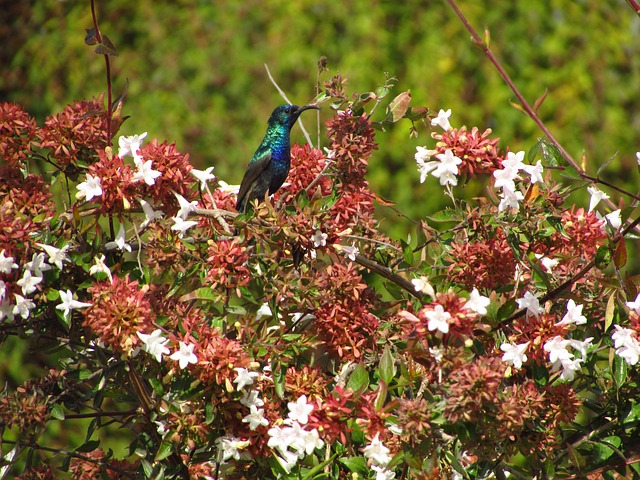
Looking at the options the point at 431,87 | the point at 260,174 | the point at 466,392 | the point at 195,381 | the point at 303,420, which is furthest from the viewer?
the point at 431,87

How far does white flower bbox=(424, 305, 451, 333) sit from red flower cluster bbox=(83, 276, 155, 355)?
1.91 feet

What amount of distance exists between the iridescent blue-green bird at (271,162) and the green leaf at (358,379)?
1353mm

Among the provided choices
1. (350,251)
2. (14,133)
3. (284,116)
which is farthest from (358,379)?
(284,116)

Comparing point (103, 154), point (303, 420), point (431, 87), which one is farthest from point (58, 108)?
point (303, 420)

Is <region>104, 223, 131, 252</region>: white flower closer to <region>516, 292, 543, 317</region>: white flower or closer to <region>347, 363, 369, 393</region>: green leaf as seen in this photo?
<region>347, 363, 369, 393</region>: green leaf

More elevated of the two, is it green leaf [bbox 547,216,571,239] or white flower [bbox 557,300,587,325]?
green leaf [bbox 547,216,571,239]

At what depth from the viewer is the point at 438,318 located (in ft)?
4.85

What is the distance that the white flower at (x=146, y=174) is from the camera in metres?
1.74

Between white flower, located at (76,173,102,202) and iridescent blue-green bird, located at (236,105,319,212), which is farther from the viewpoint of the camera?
iridescent blue-green bird, located at (236,105,319,212)

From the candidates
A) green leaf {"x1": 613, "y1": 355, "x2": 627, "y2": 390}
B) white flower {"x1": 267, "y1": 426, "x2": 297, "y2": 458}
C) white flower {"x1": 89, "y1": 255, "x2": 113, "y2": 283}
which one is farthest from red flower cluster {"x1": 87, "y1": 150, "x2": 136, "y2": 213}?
green leaf {"x1": 613, "y1": 355, "x2": 627, "y2": 390}

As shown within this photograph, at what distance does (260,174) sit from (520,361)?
61.7 inches

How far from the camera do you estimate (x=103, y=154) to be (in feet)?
5.89

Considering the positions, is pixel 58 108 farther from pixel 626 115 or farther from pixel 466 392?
pixel 466 392

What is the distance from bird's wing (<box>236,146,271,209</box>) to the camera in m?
2.98
